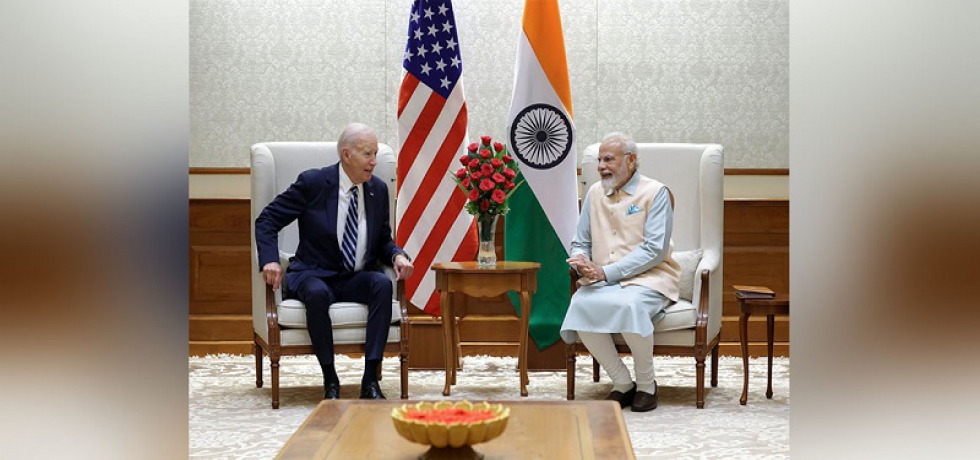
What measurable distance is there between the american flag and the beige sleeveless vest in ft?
3.07

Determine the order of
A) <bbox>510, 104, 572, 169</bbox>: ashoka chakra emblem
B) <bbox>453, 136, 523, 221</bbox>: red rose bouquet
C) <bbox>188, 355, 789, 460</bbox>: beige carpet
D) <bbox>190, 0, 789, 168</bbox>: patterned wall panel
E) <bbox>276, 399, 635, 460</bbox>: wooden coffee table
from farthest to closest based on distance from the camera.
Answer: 1. <bbox>190, 0, 789, 168</bbox>: patterned wall panel
2. <bbox>510, 104, 572, 169</bbox>: ashoka chakra emblem
3. <bbox>453, 136, 523, 221</bbox>: red rose bouquet
4. <bbox>188, 355, 789, 460</bbox>: beige carpet
5. <bbox>276, 399, 635, 460</bbox>: wooden coffee table

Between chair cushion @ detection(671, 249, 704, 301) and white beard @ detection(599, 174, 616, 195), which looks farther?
chair cushion @ detection(671, 249, 704, 301)

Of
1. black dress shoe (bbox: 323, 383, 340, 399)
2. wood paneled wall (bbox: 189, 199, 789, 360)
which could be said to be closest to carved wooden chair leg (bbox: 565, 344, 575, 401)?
black dress shoe (bbox: 323, 383, 340, 399)

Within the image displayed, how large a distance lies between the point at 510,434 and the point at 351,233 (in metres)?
2.47

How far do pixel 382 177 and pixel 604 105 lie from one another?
186 cm

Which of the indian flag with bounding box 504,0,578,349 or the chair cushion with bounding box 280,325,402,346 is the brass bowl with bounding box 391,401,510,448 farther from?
the indian flag with bounding box 504,0,578,349

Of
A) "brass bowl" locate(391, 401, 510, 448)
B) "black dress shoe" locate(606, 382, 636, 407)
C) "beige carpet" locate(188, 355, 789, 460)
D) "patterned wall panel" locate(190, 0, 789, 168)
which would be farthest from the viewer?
"patterned wall panel" locate(190, 0, 789, 168)

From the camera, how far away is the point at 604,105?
20.7ft

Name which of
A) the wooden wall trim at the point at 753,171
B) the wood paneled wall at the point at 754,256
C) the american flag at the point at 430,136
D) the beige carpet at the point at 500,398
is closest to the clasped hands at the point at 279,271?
the beige carpet at the point at 500,398

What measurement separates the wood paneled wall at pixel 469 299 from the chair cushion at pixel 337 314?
1.63 m

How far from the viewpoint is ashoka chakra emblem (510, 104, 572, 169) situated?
17.7 ft

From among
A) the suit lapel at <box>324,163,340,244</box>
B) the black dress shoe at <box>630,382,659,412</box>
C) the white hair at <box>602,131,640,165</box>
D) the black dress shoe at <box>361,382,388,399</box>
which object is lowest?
the black dress shoe at <box>630,382,659,412</box>

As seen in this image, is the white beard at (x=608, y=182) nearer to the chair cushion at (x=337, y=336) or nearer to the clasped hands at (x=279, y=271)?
the clasped hands at (x=279, y=271)
